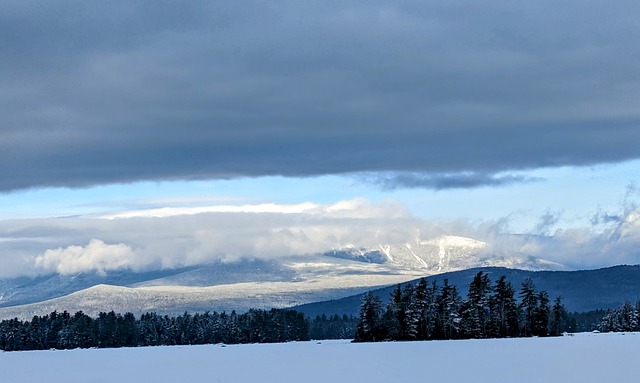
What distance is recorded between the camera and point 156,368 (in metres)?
103

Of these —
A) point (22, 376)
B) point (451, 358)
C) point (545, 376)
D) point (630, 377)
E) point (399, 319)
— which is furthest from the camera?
point (399, 319)

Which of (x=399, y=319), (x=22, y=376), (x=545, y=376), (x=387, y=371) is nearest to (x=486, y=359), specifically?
(x=387, y=371)

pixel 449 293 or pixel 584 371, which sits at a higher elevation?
pixel 449 293

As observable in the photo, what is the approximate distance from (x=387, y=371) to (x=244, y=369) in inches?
677

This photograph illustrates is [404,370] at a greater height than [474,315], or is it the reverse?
[474,315]

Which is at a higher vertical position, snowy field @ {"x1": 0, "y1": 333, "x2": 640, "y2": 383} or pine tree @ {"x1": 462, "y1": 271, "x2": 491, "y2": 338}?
pine tree @ {"x1": 462, "y1": 271, "x2": 491, "y2": 338}

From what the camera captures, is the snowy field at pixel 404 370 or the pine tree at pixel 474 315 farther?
the pine tree at pixel 474 315

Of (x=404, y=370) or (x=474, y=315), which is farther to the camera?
(x=474, y=315)

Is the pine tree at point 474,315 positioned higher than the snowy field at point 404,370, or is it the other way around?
the pine tree at point 474,315

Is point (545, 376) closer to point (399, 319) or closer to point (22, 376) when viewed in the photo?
point (22, 376)

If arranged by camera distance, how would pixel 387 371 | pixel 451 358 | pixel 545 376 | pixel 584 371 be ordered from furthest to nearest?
pixel 451 358
pixel 387 371
pixel 584 371
pixel 545 376

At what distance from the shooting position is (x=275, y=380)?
250 feet

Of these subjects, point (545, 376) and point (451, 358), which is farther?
point (451, 358)

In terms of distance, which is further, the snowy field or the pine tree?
the pine tree
